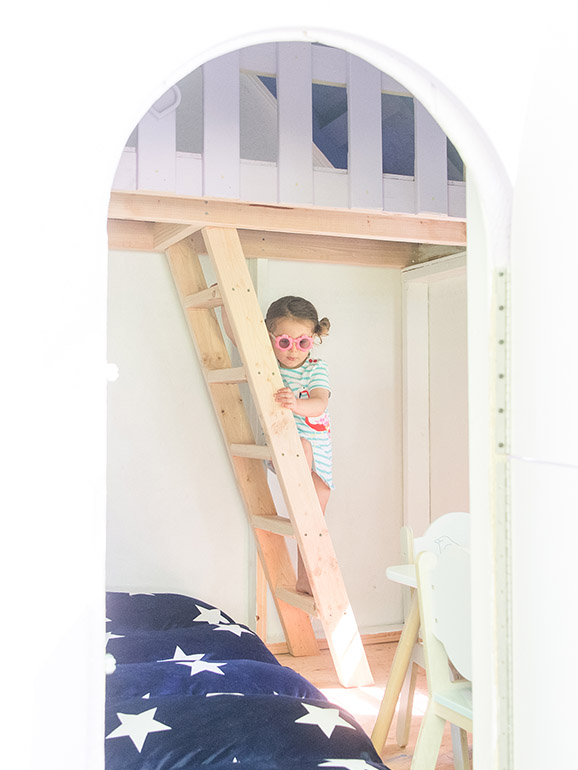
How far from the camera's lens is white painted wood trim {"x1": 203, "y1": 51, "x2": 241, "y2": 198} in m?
2.17

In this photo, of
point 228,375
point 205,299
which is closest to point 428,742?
point 228,375

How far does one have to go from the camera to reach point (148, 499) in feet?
11.3

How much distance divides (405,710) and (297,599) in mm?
716

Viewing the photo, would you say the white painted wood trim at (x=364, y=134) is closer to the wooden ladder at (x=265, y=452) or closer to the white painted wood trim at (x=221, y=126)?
the white painted wood trim at (x=221, y=126)

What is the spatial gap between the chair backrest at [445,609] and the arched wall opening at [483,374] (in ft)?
1.15

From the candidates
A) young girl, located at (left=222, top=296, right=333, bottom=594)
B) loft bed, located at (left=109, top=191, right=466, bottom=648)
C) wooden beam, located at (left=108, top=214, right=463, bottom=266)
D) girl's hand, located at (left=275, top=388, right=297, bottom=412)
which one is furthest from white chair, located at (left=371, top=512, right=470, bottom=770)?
wooden beam, located at (left=108, top=214, right=463, bottom=266)

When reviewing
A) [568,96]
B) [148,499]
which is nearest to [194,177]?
[568,96]

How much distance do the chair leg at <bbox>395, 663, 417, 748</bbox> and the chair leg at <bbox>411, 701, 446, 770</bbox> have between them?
47 centimetres

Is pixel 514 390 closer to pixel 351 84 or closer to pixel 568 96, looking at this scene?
pixel 568 96

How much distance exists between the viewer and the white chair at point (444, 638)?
1935 mm

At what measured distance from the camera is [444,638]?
1.99 m

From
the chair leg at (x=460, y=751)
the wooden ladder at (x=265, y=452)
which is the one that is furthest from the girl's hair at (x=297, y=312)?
the chair leg at (x=460, y=751)

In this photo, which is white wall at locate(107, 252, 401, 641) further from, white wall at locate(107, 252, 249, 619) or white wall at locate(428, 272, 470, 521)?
white wall at locate(428, 272, 470, 521)

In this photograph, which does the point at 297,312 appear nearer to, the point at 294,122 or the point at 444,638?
the point at 294,122
